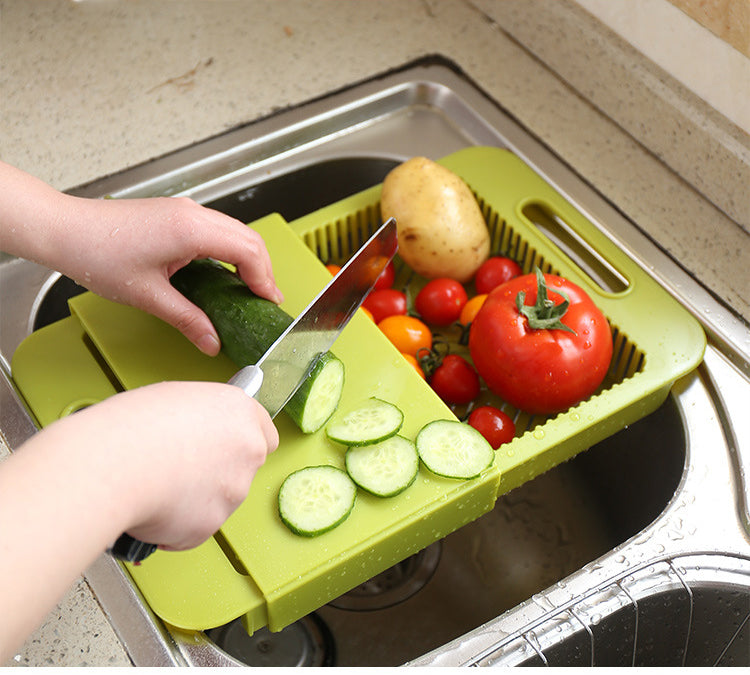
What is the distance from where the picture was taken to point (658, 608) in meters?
0.86

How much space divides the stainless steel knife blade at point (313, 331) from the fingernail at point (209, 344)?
4.2 inches

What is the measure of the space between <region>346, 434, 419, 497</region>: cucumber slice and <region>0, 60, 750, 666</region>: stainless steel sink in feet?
0.51

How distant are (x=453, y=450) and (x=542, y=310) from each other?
19 cm

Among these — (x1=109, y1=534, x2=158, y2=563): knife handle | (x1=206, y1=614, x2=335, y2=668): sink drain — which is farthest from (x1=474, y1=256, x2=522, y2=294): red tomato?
(x1=109, y1=534, x2=158, y2=563): knife handle

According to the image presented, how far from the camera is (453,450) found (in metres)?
0.86

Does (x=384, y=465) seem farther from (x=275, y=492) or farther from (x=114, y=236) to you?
(x=114, y=236)

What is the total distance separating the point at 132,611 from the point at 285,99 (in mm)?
761

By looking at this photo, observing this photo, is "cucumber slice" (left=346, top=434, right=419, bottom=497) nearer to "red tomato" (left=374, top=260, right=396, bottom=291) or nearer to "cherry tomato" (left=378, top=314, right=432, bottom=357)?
"cherry tomato" (left=378, top=314, right=432, bottom=357)

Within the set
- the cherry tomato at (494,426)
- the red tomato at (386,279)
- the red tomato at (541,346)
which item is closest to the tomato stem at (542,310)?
the red tomato at (541,346)

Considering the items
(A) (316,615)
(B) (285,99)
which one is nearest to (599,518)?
(A) (316,615)

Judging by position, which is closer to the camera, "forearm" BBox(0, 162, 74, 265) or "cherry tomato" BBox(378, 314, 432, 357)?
"forearm" BBox(0, 162, 74, 265)

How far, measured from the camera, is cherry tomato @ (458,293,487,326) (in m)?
1.07

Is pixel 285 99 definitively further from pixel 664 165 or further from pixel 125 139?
pixel 664 165

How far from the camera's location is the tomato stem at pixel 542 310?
36.3 inches
